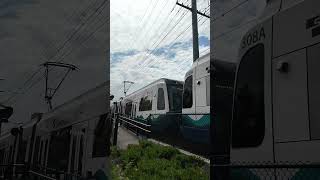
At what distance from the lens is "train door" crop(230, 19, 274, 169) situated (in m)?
1.76

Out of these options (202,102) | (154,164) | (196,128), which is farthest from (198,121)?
(154,164)

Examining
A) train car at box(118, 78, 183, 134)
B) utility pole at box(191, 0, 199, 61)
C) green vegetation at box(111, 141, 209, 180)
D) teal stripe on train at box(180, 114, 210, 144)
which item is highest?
utility pole at box(191, 0, 199, 61)

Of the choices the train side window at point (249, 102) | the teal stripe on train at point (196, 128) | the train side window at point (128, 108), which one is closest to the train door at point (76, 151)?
the teal stripe on train at point (196, 128)

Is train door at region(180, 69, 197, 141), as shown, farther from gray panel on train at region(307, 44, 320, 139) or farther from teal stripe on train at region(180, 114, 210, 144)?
gray panel on train at region(307, 44, 320, 139)

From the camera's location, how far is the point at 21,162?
2.03 meters

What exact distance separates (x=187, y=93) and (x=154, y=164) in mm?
629

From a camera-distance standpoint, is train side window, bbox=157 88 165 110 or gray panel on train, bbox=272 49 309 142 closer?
gray panel on train, bbox=272 49 309 142

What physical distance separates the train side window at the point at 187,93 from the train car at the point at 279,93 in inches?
24.8

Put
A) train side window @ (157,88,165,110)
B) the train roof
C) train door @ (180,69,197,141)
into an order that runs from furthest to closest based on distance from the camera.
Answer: train side window @ (157,88,165,110)
train door @ (180,69,197,141)
the train roof

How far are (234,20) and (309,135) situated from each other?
0.77 m

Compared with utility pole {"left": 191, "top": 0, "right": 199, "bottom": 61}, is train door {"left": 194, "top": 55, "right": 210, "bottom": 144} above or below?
below

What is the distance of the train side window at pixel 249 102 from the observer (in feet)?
5.99

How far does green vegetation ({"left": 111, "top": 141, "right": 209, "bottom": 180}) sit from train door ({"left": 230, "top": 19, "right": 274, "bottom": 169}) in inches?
13.0

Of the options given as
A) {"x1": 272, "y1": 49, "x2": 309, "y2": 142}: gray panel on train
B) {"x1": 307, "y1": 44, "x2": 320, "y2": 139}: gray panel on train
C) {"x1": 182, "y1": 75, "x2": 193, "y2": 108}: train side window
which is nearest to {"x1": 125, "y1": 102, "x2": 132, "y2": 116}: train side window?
{"x1": 182, "y1": 75, "x2": 193, "y2": 108}: train side window
